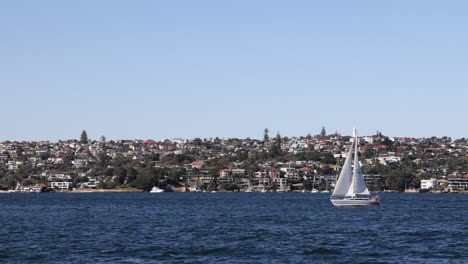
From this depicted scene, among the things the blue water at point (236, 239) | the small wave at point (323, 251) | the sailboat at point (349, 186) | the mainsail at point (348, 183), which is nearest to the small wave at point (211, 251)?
the blue water at point (236, 239)

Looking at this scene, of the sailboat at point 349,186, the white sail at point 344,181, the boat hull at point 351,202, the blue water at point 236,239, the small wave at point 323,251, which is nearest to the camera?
the blue water at point 236,239

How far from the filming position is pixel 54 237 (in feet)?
182

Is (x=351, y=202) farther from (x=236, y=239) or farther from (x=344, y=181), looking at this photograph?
(x=236, y=239)

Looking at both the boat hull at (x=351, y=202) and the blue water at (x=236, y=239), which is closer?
the blue water at (x=236, y=239)

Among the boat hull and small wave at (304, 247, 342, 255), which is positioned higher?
the boat hull

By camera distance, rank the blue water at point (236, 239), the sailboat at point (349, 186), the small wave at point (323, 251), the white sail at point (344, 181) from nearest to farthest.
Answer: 1. the blue water at point (236, 239)
2. the small wave at point (323, 251)
3. the sailboat at point (349, 186)
4. the white sail at point (344, 181)

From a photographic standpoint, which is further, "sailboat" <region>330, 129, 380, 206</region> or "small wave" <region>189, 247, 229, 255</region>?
"sailboat" <region>330, 129, 380, 206</region>

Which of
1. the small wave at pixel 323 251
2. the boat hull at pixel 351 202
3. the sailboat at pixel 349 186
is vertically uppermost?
the sailboat at pixel 349 186

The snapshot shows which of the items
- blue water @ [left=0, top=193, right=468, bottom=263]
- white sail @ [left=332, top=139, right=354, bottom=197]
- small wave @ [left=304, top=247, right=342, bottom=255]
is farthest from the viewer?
white sail @ [left=332, top=139, right=354, bottom=197]

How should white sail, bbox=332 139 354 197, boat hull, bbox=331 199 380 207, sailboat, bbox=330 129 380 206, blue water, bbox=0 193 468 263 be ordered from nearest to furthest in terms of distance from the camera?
blue water, bbox=0 193 468 263 → boat hull, bbox=331 199 380 207 → sailboat, bbox=330 129 380 206 → white sail, bbox=332 139 354 197

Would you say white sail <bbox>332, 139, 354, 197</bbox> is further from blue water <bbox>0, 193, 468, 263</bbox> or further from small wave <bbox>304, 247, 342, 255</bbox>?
small wave <bbox>304, 247, 342, 255</bbox>

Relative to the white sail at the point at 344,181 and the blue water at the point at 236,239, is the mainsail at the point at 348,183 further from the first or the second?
the blue water at the point at 236,239

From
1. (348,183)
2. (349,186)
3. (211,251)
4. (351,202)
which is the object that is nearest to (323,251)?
(211,251)

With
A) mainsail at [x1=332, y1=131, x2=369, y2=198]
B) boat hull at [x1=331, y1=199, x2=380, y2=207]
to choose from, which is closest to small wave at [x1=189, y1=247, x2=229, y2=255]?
boat hull at [x1=331, y1=199, x2=380, y2=207]
